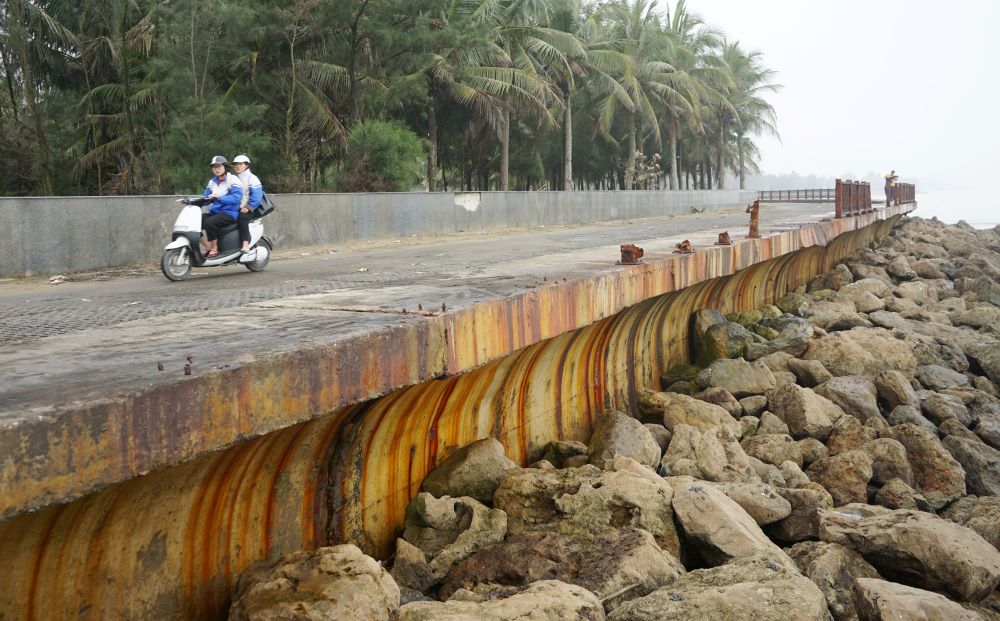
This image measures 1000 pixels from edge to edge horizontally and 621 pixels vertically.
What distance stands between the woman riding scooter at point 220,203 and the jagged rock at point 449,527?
5.52 meters

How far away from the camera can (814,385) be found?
873 centimetres

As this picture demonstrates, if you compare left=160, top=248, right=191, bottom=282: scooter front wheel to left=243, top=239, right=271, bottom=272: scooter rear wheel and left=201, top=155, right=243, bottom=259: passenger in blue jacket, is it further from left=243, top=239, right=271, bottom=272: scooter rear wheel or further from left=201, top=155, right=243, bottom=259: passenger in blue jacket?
left=243, top=239, right=271, bottom=272: scooter rear wheel

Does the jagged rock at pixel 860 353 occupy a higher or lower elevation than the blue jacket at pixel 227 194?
lower

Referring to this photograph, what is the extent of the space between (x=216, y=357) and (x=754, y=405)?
553 cm

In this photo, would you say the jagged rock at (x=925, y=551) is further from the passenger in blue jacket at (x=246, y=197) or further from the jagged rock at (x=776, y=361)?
the passenger in blue jacket at (x=246, y=197)

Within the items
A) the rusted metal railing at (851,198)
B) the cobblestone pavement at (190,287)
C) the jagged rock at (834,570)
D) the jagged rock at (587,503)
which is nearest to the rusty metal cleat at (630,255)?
the cobblestone pavement at (190,287)

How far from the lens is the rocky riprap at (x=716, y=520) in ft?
11.5

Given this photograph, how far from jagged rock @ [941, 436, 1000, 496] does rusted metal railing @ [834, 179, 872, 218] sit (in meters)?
9.36

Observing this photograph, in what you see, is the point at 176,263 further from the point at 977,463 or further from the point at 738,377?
the point at 977,463

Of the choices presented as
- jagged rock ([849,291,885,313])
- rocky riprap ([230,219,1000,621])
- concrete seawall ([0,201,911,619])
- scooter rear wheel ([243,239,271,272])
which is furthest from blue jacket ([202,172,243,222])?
jagged rock ([849,291,885,313])

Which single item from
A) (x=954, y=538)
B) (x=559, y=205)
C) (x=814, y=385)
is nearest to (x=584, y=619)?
(x=954, y=538)

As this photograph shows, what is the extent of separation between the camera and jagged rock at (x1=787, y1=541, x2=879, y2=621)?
4.07 m

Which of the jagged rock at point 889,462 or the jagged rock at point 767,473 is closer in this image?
the jagged rock at point 767,473

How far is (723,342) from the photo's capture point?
31.1 feet
